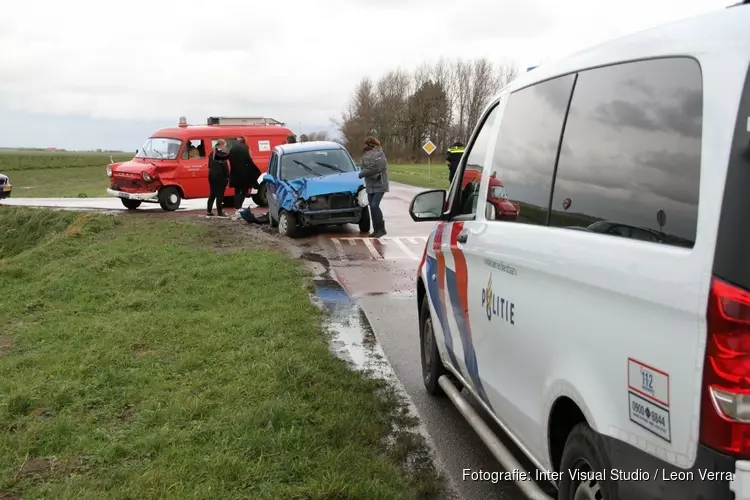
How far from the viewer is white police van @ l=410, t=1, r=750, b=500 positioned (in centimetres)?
174

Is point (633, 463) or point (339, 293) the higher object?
point (633, 463)

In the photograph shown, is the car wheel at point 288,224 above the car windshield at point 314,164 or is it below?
below

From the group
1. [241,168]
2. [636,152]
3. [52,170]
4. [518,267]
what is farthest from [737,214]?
[52,170]

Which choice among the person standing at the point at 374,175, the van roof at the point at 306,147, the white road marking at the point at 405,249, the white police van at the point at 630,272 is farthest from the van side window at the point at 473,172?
the van roof at the point at 306,147

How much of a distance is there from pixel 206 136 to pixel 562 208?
18273mm

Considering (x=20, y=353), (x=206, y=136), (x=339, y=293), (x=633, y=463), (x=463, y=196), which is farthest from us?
(x=206, y=136)

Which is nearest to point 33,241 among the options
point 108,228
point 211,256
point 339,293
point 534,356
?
point 108,228

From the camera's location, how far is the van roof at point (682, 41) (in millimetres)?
1867

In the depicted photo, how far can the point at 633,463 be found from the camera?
2.03 metres

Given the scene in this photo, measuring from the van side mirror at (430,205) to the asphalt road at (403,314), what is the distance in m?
1.36

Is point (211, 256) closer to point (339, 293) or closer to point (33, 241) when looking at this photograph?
point (339, 293)

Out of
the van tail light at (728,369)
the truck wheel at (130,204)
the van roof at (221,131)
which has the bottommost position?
the truck wheel at (130,204)

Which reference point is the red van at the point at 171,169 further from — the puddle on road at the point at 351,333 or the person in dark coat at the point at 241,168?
the puddle on road at the point at 351,333

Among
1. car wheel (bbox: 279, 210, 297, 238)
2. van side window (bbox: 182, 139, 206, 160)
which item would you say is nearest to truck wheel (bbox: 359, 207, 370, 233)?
Answer: car wheel (bbox: 279, 210, 297, 238)
